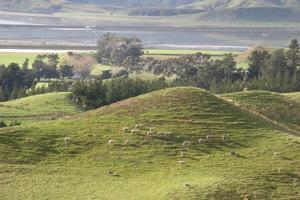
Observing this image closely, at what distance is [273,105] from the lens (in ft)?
166

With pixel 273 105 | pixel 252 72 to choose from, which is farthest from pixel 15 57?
pixel 273 105

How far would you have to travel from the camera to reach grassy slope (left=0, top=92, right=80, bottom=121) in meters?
57.9

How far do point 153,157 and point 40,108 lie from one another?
31.4 metres

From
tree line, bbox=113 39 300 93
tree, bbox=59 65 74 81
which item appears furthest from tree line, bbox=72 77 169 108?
tree, bbox=59 65 74 81

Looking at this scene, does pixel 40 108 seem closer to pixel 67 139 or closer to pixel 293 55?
pixel 67 139

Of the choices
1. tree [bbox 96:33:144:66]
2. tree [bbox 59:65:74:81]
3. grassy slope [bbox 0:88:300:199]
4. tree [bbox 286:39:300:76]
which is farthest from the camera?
tree [bbox 96:33:144:66]

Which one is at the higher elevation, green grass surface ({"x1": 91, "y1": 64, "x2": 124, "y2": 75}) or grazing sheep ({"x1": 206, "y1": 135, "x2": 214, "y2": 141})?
grazing sheep ({"x1": 206, "y1": 135, "x2": 214, "y2": 141})

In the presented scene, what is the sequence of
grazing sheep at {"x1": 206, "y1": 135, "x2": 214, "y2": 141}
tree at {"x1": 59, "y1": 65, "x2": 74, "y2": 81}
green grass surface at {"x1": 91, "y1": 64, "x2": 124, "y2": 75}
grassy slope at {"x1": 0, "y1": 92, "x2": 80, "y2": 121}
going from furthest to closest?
green grass surface at {"x1": 91, "y1": 64, "x2": 124, "y2": 75} < tree at {"x1": 59, "y1": 65, "x2": 74, "y2": 81} < grassy slope at {"x1": 0, "y1": 92, "x2": 80, "y2": 121} < grazing sheep at {"x1": 206, "y1": 135, "x2": 214, "y2": 141}

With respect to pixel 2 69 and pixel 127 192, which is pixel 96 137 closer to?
pixel 127 192

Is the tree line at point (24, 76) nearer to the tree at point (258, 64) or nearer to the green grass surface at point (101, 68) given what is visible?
the green grass surface at point (101, 68)

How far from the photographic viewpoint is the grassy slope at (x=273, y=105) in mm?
48438

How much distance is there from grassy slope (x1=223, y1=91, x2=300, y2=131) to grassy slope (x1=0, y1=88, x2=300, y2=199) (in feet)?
26.8

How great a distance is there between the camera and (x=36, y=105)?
6331 cm

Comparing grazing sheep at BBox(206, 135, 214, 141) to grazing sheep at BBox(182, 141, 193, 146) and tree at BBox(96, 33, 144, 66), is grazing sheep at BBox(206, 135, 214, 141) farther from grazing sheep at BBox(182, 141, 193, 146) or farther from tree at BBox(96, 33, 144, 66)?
tree at BBox(96, 33, 144, 66)
